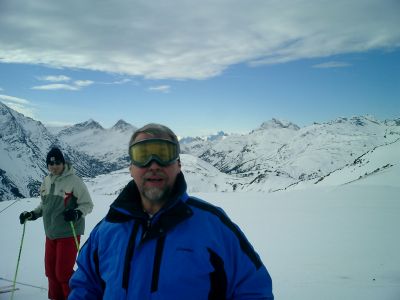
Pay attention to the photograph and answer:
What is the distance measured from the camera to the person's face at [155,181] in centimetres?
272

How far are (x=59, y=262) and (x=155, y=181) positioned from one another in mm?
3754

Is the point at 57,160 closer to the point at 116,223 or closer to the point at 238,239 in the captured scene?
the point at 116,223

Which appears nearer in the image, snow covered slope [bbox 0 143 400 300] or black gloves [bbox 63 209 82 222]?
black gloves [bbox 63 209 82 222]

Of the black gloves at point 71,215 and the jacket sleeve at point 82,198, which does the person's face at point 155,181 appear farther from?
the jacket sleeve at point 82,198

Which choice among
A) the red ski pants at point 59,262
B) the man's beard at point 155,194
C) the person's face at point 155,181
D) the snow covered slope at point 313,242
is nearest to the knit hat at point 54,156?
the red ski pants at point 59,262

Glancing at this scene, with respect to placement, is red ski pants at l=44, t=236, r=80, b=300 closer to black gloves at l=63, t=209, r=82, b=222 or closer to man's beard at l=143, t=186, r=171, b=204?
black gloves at l=63, t=209, r=82, b=222

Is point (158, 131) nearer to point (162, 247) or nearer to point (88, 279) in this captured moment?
point (162, 247)

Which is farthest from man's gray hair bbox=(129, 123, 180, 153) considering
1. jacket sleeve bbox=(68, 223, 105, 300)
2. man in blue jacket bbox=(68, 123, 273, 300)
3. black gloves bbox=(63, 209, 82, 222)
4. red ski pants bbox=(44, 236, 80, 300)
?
red ski pants bbox=(44, 236, 80, 300)

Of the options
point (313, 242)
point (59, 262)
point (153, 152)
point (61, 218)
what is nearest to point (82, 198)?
point (61, 218)

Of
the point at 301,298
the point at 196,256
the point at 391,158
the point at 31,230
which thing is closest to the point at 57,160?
the point at 196,256

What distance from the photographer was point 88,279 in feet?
9.34

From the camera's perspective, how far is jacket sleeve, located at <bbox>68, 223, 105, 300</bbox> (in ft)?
9.28

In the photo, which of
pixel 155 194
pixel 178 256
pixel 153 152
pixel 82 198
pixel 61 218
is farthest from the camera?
pixel 82 198

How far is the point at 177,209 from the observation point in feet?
8.57
